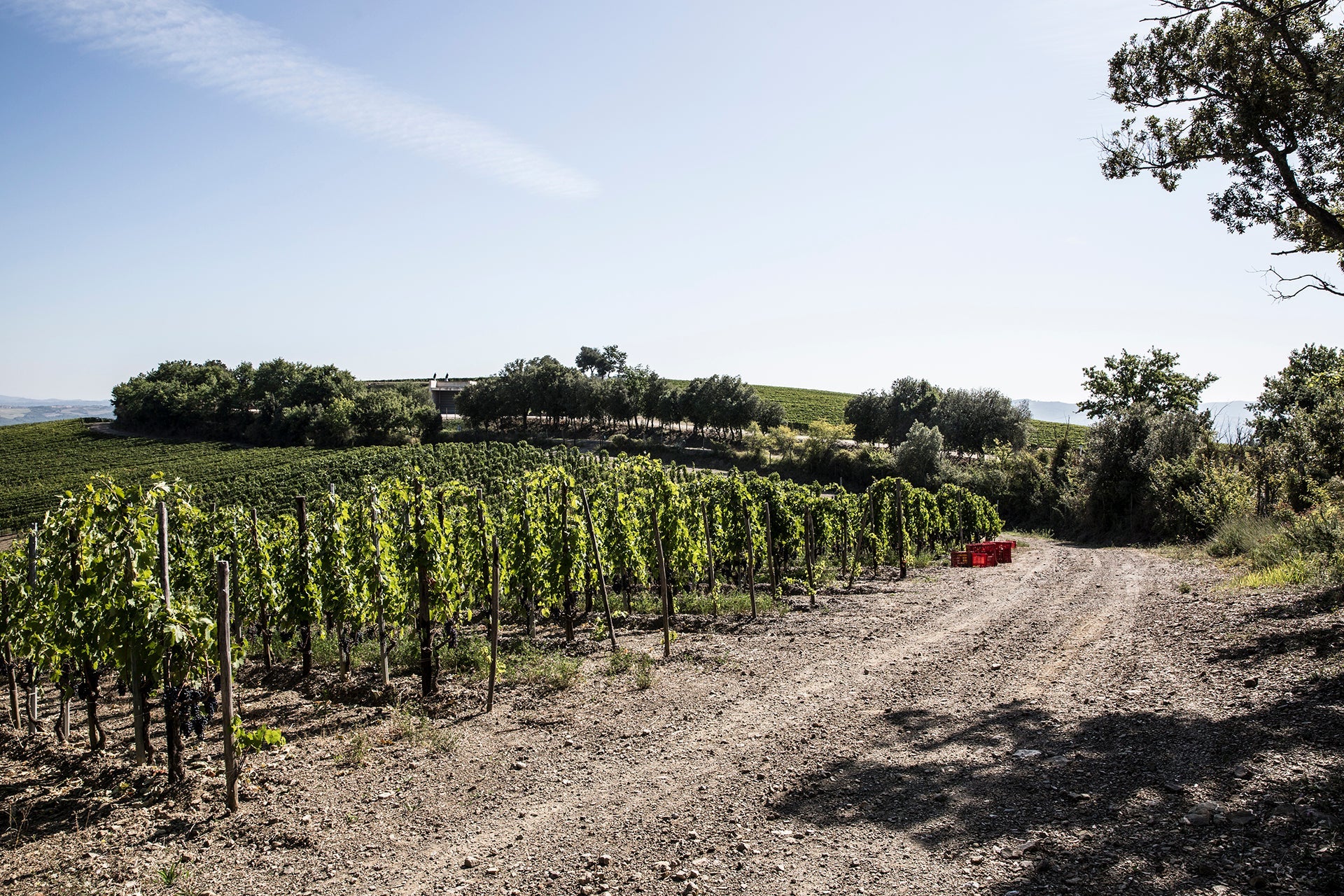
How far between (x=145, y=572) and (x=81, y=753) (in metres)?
2.35

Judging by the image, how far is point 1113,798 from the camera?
479 cm

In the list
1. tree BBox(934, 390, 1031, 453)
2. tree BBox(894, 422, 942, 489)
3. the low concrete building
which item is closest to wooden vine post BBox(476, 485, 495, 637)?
tree BBox(894, 422, 942, 489)

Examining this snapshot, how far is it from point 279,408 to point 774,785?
8140 cm

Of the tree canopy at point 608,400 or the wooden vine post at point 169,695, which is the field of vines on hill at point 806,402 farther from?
the wooden vine post at point 169,695

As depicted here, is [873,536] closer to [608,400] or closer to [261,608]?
[261,608]

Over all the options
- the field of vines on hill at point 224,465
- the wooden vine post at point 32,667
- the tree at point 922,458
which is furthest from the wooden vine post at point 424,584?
Result: the tree at point 922,458

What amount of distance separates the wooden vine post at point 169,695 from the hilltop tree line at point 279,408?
6429 cm

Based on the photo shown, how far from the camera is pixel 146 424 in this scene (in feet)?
258

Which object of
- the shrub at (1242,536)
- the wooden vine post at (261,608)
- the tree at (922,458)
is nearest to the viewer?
the wooden vine post at (261,608)

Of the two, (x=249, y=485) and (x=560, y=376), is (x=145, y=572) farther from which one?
(x=560, y=376)

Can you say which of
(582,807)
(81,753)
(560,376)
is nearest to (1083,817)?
(582,807)

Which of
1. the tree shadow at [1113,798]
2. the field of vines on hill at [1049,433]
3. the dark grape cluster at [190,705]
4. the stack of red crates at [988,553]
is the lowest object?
the stack of red crates at [988,553]

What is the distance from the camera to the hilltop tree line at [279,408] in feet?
224

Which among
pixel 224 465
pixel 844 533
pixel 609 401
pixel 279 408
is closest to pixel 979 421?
pixel 609 401
